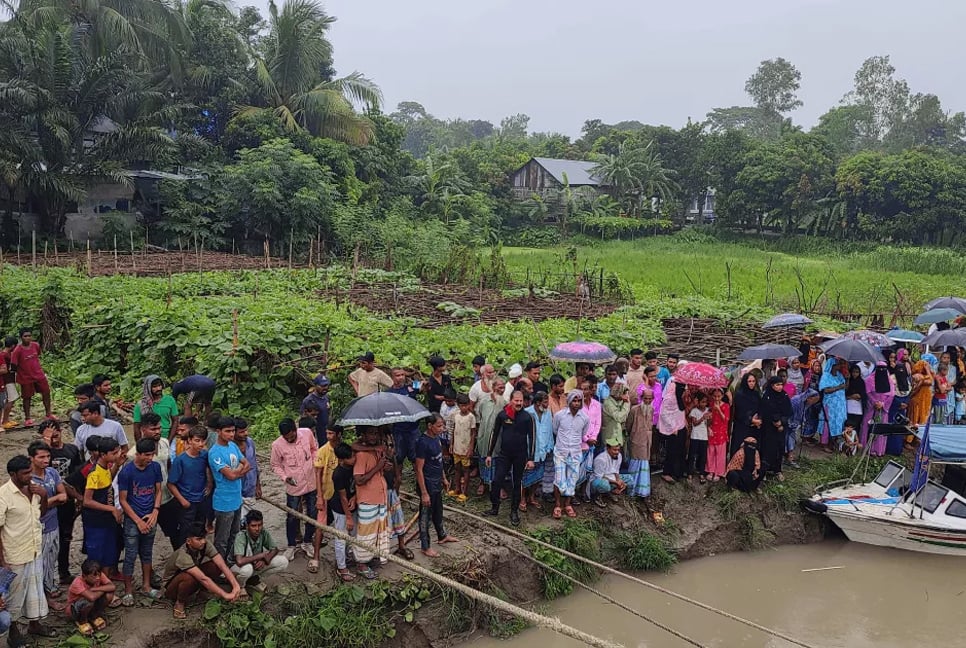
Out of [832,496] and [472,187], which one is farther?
[472,187]

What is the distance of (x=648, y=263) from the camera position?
29375mm

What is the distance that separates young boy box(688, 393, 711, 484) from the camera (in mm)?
8844

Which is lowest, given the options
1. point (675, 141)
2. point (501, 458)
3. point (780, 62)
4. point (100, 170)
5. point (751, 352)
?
point (501, 458)

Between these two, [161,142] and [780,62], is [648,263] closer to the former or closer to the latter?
[161,142]

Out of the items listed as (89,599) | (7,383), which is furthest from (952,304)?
(7,383)

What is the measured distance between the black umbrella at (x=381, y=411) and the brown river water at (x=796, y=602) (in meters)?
2.38

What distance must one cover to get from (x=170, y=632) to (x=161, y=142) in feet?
81.5

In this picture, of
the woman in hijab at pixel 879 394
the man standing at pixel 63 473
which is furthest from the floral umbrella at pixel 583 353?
the man standing at pixel 63 473

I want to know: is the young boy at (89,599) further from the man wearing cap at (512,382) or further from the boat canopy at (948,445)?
the boat canopy at (948,445)

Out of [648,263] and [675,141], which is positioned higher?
[675,141]

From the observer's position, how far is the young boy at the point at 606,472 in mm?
A: 8398

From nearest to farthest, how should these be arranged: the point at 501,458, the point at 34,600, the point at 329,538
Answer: the point at 34,600, the point at 329,538, the point at 501,458

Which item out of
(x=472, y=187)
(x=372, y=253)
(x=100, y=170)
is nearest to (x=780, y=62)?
(x=472, y=187)

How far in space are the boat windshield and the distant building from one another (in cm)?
3684
